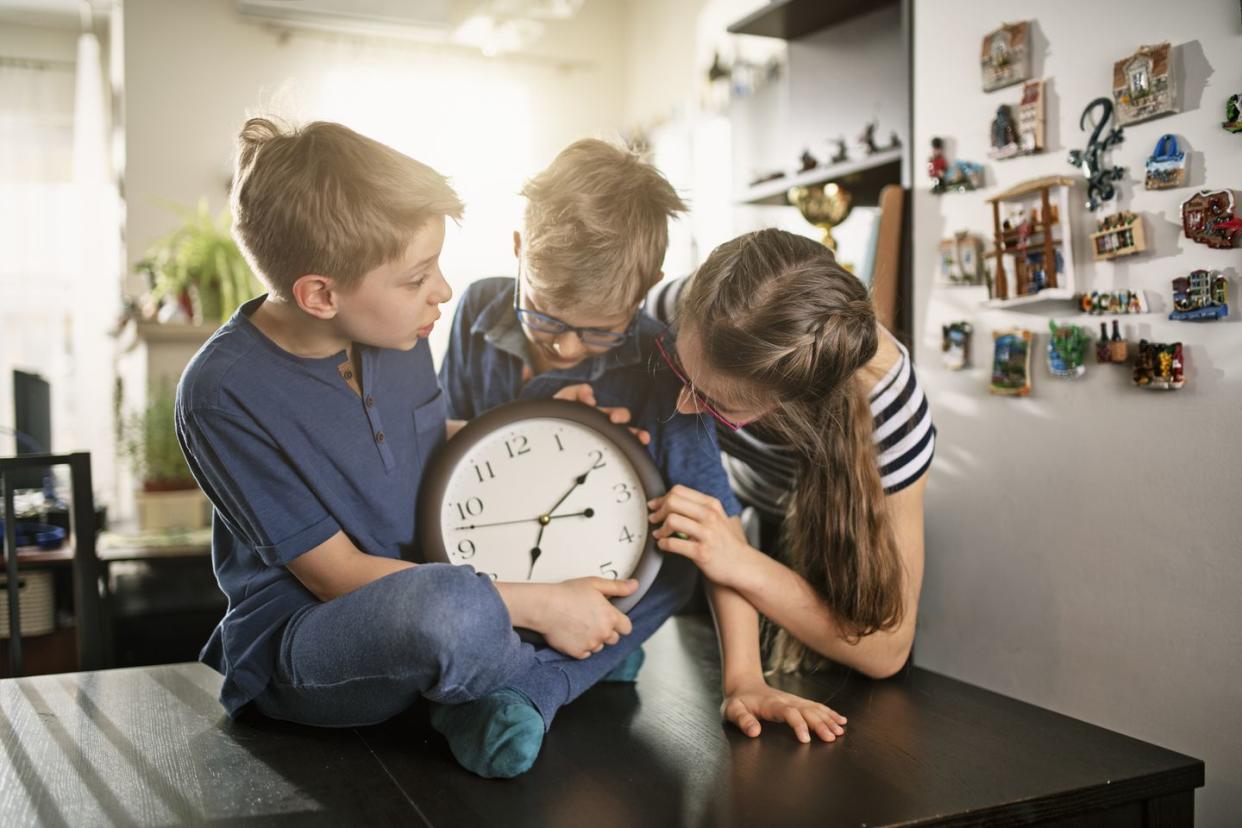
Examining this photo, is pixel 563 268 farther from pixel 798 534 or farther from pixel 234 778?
pixel 234 778

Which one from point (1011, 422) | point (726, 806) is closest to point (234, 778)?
point (726, 806)

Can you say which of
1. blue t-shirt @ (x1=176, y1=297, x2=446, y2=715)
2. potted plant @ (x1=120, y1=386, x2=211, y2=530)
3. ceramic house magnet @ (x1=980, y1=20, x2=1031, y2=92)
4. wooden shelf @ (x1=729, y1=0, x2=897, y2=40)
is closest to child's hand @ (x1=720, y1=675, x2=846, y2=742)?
blue t-shirt @ (x1=176, y1=297, x2=446, y2=715)

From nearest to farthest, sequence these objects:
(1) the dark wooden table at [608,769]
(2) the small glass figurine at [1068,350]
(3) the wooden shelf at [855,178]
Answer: (1) the dark wooden table at [608,769] → (2) the small glass figurine at [1068,350] → (3) the wooden shelf at [855,178]

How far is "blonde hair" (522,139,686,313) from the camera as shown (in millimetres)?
1024

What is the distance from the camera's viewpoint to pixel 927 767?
939 mm

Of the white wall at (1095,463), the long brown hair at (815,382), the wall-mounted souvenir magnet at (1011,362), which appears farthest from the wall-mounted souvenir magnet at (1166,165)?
the long brown hair at (815,382)

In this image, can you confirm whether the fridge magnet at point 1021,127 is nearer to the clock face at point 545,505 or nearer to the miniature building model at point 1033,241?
the miniature building model at point 1033,241

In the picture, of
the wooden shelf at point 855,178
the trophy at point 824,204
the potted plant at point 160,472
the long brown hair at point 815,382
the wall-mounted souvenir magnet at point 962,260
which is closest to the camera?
the long brown hair at point 815,382

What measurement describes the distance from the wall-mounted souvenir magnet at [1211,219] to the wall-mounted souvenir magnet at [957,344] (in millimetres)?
384

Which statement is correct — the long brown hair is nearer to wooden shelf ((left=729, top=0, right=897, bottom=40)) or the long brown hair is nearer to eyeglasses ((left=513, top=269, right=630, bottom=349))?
eyeglasses ((left=513, top=269, right=630, bottom=349))

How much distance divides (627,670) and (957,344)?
2.32 ft

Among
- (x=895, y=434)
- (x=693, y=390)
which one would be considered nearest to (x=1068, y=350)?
(x=895, y=434)

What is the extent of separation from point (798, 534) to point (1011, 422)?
0.46 meters

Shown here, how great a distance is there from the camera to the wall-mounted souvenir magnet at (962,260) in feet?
4.82
